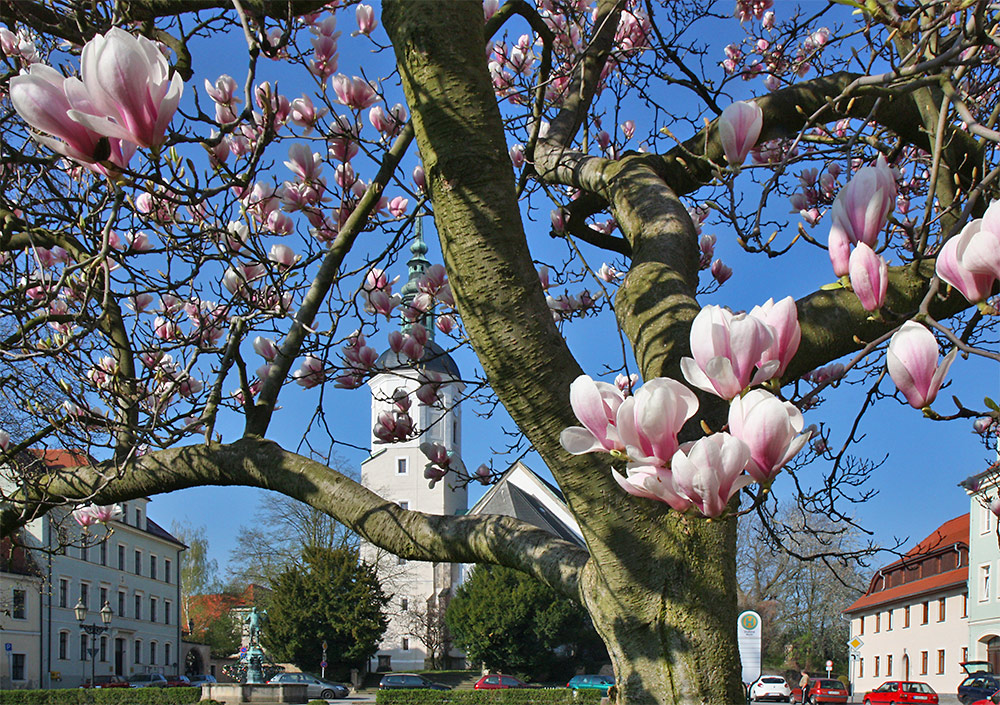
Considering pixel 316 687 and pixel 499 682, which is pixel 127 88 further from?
pixel 499 682

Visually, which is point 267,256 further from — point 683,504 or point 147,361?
point 683,504

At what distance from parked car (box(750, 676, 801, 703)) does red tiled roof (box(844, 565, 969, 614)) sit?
3480 mm

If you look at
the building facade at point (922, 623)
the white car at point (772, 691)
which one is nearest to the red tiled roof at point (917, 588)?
the building facade at point (922, 623)

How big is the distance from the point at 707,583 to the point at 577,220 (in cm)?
203

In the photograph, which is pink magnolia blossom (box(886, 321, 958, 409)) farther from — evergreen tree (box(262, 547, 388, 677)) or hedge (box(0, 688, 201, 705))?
evergreen tree (box(262, 547, 388, 677))

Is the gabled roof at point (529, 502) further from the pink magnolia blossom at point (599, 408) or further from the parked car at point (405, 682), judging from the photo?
the pink magnolia blossom at point (599, 408)

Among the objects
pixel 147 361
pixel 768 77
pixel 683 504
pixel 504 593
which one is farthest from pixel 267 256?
pixel 504 593

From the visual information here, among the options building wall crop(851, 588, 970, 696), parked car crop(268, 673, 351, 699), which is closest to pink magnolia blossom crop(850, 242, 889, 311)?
parked car crop(268, 673, 351, 699)

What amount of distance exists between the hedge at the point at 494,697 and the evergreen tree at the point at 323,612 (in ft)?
28.7

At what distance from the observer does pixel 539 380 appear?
5.91 ft

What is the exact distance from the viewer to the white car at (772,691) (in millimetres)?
22688

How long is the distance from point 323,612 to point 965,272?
2788cm

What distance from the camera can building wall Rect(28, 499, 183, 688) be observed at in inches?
1074

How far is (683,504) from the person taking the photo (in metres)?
1.07
